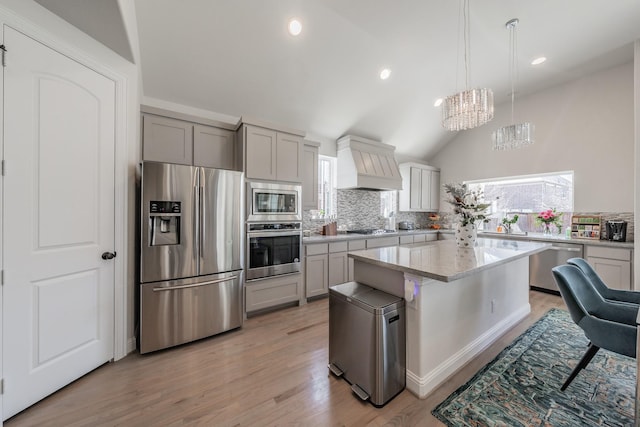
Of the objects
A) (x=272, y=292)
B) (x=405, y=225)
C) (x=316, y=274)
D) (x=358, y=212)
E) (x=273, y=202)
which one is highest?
(x=273, y=202)

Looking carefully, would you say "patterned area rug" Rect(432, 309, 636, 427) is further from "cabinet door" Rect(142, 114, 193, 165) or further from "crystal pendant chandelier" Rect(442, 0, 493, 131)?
"cabinet door" Rect(142, 114, 193, 165)

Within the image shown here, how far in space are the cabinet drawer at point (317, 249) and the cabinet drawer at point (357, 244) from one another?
470mm

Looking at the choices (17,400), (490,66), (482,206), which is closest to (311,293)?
(482,206)

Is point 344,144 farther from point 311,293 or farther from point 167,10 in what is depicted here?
point 167,10

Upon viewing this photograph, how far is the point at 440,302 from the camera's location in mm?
1843

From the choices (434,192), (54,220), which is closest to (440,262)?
(54,220)

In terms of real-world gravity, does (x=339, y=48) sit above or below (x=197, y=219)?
above

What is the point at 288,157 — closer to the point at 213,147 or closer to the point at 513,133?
the point at 213,147

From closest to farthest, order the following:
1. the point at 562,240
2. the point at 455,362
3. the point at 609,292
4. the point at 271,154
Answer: the point at 455,362, the point at 609,292, the point at 271,154, the point at 562,240

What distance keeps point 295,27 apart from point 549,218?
16.5 ft

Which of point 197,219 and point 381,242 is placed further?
point 381,242

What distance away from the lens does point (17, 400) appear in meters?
1.55

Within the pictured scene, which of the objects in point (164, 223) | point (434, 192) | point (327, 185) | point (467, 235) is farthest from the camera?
point (434, 192)

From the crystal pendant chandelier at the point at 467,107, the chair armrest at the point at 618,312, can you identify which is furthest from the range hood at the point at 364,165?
the chair armrest at the point at 618,312
